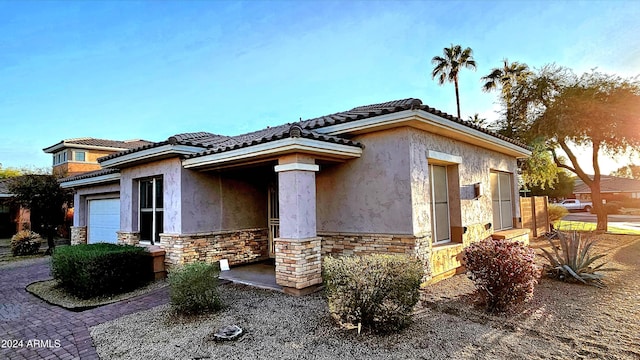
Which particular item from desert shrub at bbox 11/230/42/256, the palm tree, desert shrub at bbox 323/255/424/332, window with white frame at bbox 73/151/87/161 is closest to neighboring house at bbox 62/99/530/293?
desert shrub at bbox 323/255/424/332

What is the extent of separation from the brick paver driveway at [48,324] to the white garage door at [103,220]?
186 inches

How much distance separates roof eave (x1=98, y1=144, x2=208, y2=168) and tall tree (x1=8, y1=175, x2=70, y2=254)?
1012 centimetres

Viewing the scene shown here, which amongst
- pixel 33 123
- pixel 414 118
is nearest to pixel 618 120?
pixel 414 118

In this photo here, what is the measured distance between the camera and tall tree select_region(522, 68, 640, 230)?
51.4 ft

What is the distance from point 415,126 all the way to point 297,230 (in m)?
3.59

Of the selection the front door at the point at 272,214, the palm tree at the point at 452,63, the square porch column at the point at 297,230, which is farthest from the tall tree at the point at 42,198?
the palm tree at the point at 452,63

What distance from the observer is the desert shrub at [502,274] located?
18.4ft

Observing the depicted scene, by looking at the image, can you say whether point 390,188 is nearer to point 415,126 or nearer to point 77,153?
point 415,126

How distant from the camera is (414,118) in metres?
6.88

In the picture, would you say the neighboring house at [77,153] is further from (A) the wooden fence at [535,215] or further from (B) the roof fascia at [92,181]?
(A) the wooden fence at [535,215]

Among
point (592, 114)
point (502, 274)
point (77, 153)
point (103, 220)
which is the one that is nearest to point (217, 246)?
point (502, 274)

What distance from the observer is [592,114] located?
1606 cm

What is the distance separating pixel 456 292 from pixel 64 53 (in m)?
13.8

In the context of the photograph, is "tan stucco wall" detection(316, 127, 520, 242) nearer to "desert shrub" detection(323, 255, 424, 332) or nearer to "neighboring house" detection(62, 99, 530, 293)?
"neighboring house" detection(62, 99, 530, 293)
